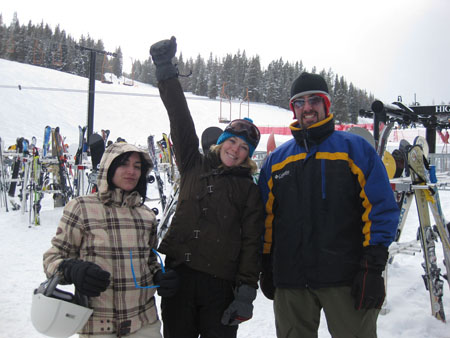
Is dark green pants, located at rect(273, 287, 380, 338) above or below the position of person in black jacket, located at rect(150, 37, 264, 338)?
below

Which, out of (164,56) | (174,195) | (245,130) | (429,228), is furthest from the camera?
(174,195)

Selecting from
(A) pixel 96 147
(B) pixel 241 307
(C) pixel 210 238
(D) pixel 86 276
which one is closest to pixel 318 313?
(B) pixel 241 307

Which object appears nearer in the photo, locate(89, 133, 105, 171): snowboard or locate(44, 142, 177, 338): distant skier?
locate(44, 142, 177, 338): distant skier

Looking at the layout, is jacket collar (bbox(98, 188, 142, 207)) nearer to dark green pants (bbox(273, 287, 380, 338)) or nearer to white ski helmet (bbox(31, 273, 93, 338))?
white ski helmet (bbox(31, 273, 93, 338))

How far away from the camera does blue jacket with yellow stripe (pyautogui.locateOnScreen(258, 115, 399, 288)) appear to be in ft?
5.87

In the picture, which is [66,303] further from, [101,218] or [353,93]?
[353,93]

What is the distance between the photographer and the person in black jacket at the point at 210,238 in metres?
1.87

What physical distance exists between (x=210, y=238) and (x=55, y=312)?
834mm

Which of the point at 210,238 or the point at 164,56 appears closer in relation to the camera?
the point at 210,238

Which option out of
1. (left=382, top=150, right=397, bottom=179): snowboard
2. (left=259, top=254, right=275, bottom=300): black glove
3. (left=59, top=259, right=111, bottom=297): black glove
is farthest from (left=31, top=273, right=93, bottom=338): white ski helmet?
(left=382, top=150, right=397, bottom=179): snowboard

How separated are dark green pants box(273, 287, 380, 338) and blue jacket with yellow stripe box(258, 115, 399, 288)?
8cm

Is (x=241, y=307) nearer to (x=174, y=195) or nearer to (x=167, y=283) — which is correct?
(x=167, y=283)

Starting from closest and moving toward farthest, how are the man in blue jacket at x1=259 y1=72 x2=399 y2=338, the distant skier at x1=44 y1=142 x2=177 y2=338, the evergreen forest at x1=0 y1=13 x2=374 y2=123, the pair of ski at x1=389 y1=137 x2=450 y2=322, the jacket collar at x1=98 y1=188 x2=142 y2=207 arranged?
the distant skier at x1=44 y1=142 x2=177 y2=338 → the man in blue jacket at x1=259 y1=72 x2=399 y2=338 → the jacket collar at x1=98 y1=188 x2=142 y2=207 → the pair of ski at x1=389 y1=137 x2=450 y2=322 → the evergreen forest at x1=0 y1=13 x2=374 y2=123

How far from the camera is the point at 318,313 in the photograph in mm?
2014
